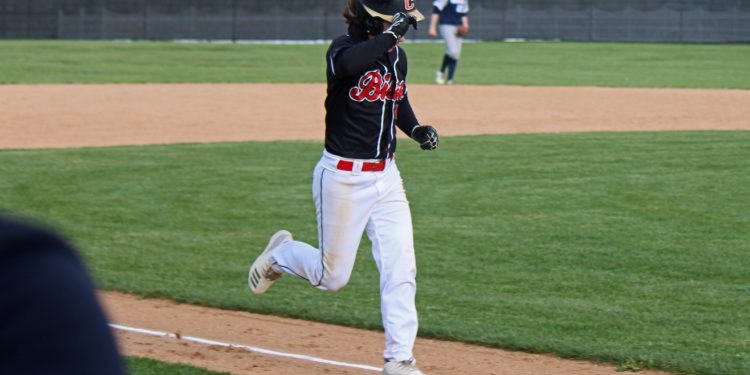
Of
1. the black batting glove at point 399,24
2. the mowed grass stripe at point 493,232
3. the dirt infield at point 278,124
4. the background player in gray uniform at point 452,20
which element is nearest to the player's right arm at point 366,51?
the black batting glove at point 399,24

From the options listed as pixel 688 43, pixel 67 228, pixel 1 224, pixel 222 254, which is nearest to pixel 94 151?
pixel 67 228

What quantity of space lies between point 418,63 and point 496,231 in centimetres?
2135

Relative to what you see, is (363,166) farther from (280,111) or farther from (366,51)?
(280,111)

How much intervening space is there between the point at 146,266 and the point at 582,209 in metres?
3.98

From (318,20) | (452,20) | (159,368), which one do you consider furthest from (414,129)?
(318,20)

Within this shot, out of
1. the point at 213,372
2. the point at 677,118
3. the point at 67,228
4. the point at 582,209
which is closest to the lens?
the point at 213,372

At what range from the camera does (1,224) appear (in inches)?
32.2

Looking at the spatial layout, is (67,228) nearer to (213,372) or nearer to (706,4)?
(213,372)

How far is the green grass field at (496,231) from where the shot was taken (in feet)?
21.9

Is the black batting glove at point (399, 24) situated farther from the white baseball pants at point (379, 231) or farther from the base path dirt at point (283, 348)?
the base path dirt at point (283, 348)

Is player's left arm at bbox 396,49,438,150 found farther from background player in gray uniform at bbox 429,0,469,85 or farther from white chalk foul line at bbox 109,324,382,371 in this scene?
background player in gray uniform at bbox 429,0,469,85

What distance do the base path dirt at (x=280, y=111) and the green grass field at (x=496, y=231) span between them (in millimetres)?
1429

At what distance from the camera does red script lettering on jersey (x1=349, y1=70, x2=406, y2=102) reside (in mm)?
5309

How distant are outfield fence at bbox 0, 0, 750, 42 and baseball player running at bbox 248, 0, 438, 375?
3444 cm
